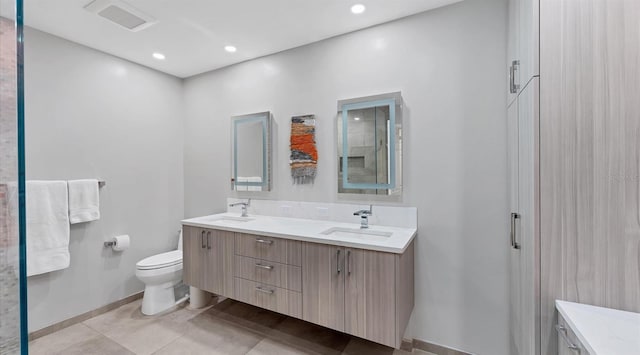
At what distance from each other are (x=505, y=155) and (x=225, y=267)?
2.35m

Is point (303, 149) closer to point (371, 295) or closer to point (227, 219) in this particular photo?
point (227, 219)

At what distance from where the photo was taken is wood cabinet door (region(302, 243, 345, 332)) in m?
1.79

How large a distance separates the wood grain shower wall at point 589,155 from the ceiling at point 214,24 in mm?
1085

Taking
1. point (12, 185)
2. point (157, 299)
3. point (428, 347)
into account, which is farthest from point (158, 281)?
point (428, 347)

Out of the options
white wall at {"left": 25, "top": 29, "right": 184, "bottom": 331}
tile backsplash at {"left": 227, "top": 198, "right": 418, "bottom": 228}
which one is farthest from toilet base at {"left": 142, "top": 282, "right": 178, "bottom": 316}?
tile backsplash at {"left": 227, "top": 198, "right": 418, "bottom": 228}

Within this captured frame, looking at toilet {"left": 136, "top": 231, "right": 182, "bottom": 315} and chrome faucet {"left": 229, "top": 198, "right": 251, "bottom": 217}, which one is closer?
toilet {"left": 136, "top": 231, "right": 182, "bottom": 315}

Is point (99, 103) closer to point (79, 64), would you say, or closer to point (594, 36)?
point (79, 64)

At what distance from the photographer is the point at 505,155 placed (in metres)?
1.80

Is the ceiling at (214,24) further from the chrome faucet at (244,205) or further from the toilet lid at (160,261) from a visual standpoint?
the toilet lid at (160,261)

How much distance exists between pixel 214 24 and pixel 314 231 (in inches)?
75.6

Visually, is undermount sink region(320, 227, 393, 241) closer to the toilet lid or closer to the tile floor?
the tile floor

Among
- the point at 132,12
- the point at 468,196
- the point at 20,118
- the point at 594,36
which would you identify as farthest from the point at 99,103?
the point at 594,36

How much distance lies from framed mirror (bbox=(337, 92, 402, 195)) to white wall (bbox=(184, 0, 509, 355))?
0.27ft

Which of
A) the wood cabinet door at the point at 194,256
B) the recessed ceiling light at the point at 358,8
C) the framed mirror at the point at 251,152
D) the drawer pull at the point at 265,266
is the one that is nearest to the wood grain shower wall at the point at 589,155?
the recessed ceiling light at the point at 358,8
